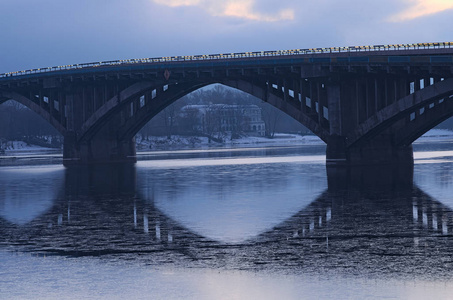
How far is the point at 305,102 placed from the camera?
66.9m

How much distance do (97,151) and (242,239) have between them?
7008 cm

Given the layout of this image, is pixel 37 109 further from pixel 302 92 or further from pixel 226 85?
pixel 302 92

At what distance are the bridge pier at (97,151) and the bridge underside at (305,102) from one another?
0.37ft

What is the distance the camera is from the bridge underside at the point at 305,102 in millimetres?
57250

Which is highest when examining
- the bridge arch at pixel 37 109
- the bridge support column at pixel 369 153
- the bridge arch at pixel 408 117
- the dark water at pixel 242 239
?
the bridge arch at pixel 37 109

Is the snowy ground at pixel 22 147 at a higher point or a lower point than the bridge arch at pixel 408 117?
lower

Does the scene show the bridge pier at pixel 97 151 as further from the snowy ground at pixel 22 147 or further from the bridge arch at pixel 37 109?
the snowy ground at pixel 22 147

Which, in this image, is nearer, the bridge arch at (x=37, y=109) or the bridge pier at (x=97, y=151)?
the bridge pier at (x=97, y=151)

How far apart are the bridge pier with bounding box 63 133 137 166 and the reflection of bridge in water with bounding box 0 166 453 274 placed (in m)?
56.9

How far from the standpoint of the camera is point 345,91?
61594 mm

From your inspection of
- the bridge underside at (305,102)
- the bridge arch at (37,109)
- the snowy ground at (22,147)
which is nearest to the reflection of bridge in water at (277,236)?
the bridge underside at (305,102)

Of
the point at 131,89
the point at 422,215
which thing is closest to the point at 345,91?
the point at 131,89

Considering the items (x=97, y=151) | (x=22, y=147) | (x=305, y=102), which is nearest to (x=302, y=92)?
(x=305, y=102)

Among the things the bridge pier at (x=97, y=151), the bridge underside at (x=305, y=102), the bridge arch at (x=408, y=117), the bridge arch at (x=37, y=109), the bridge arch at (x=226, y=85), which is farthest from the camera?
the bridge arch at (x=37, y=109)
